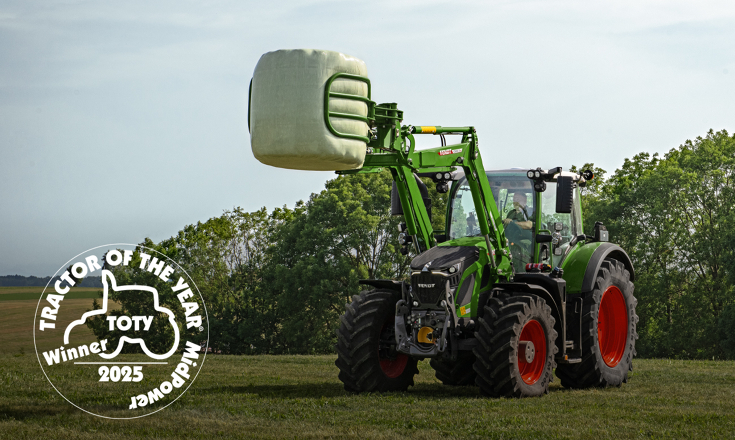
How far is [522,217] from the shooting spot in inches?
464

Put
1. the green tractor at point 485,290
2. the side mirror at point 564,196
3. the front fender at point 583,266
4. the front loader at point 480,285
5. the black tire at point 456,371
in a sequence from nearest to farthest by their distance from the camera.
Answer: the front loader at point 480,285 < the green tractor at point 485,290 < the side mirror at point 564,196 < the front fender at point 583,266 < the black tire at point 456,371

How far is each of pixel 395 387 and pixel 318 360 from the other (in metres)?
7.80

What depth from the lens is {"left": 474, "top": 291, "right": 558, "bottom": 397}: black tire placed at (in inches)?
395

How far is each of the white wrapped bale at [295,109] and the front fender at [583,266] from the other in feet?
15.5

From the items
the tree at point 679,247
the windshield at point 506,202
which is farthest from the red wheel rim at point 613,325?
the tree at point 679,247

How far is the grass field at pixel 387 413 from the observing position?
318 inches

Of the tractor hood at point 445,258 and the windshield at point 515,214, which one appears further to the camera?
the windshield at point 515,214

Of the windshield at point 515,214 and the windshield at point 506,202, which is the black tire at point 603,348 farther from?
the windshield at point 506,202

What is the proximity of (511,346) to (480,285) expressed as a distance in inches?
46.2

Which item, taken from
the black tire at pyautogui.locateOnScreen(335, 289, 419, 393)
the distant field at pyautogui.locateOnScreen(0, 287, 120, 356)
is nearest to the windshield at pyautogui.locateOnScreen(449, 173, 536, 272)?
the black tire at pyautogui.locateOnScreen(335, 289, 419, 393)

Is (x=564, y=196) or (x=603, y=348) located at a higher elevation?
(x=564, y=196)

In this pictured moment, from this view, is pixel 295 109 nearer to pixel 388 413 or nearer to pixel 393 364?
pixel 388 413

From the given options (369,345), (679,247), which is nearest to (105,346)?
(369,345)

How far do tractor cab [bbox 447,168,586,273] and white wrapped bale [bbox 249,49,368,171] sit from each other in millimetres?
3488
